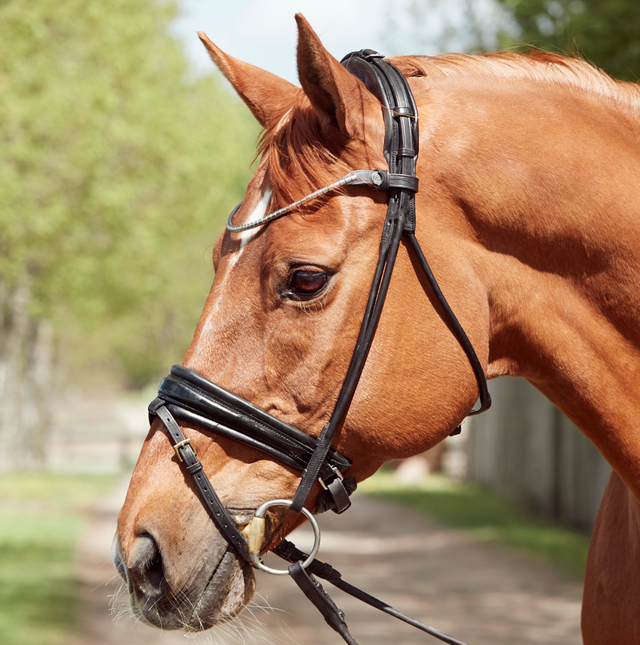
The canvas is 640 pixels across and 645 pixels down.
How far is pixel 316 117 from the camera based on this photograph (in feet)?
6.63

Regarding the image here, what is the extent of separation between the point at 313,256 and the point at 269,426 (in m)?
0.44

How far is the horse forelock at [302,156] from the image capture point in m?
1.98

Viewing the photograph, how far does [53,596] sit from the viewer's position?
24.8 ft

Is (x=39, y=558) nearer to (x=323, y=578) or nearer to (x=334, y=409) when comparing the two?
(x=323, y=578)

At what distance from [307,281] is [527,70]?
96 cm

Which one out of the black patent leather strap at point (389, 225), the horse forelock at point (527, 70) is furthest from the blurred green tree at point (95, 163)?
the black patent leather strap at point (389, 225)

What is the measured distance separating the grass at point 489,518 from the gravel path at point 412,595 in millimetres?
347

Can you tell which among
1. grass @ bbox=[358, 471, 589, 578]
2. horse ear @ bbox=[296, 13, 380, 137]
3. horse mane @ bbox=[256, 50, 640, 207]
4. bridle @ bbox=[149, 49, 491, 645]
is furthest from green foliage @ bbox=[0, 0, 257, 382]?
grass @ bbox=[358, 471, 589, 578]

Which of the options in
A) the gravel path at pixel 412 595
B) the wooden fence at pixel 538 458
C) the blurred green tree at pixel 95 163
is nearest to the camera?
the gravel path at pixel 412 595

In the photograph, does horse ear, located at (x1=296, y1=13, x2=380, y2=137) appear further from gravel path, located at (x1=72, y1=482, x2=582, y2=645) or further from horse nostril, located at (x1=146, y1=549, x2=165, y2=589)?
gravel path, located at (x1=72, y1=482, x2=582, y2=645)

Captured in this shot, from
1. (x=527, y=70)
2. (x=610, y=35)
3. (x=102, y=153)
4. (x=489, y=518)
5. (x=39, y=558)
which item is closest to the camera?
(x=527, y=70)

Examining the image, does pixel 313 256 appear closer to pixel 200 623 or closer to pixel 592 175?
pixel 592 175

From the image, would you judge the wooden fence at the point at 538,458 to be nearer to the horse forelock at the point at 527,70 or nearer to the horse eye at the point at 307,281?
the horse forelock at the point at 527,70

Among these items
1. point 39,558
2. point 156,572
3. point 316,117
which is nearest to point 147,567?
point 156,572
